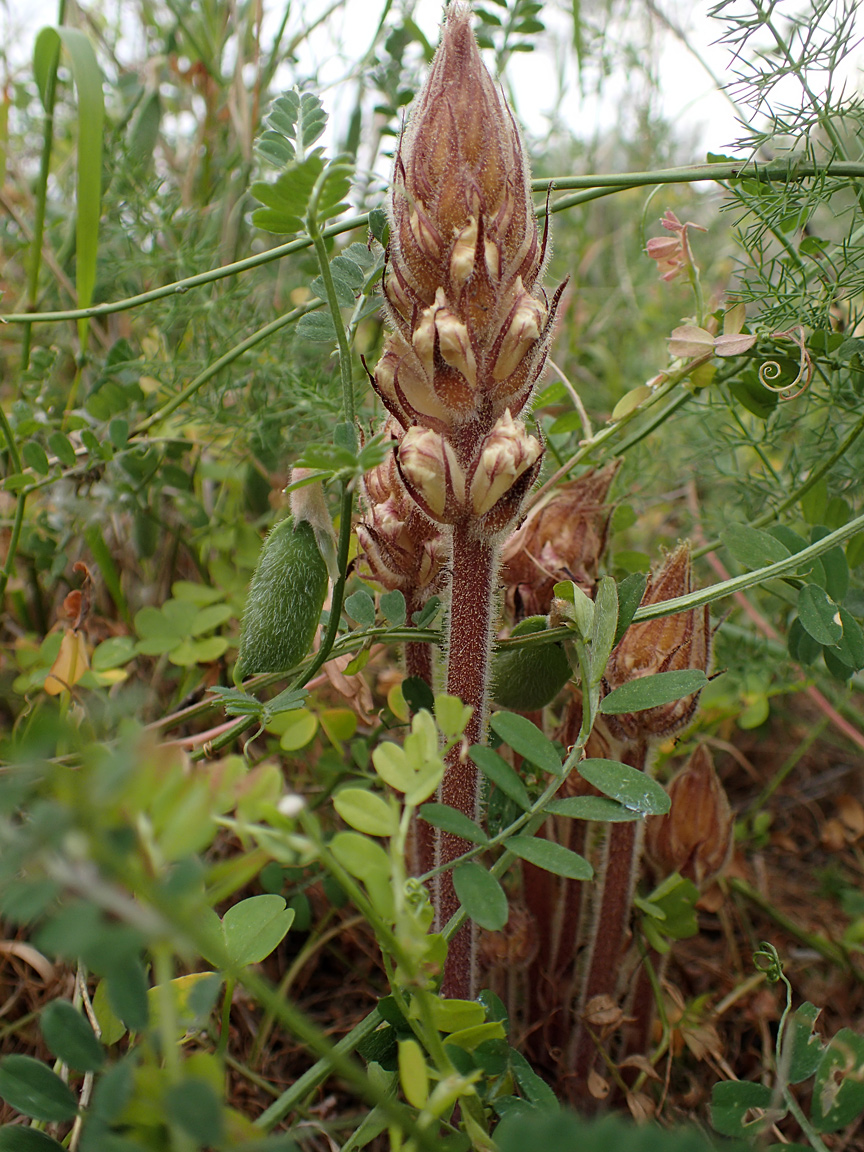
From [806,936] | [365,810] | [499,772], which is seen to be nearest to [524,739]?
[499,772]

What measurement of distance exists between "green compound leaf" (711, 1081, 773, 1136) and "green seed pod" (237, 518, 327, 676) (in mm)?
498

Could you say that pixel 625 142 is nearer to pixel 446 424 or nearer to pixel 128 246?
pixel 128 246

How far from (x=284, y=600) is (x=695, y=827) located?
56 centimetres

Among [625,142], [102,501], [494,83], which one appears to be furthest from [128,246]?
[625,142]

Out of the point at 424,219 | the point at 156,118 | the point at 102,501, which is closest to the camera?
the point at 424,219

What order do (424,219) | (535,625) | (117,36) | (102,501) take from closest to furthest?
(424,219)
(535,625)
(102,501)
(117,36)

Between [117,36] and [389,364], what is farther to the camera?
[117,36]

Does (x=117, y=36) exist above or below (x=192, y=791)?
above

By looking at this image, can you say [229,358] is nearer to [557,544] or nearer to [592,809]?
[557,544]

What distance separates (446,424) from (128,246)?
41.7 inches

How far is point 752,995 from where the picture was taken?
1.14 metres

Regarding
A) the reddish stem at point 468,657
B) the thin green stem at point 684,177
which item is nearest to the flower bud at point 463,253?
the reddish stem at point 468,657

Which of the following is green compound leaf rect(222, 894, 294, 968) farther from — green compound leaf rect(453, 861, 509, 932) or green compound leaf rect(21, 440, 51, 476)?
green compound leaf rect(21, 440, 51, 476)

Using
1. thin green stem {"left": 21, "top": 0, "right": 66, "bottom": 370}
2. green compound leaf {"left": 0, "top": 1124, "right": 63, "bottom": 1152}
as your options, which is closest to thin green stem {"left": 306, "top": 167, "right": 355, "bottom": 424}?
green compound leaf {"left": 0, "top": 1124, "right": 63, "bottom": 1152}
